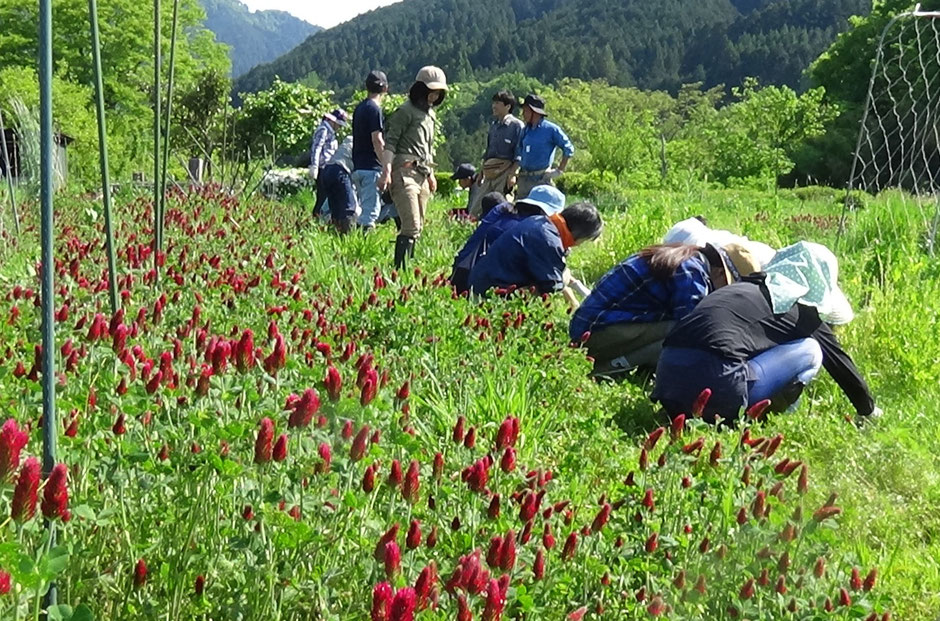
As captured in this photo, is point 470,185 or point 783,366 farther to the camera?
point 470,185

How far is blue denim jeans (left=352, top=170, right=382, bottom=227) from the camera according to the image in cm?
776

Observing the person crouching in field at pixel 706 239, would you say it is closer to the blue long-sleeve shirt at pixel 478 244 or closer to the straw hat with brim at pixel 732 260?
the straw hat with brim at pixel 732 260

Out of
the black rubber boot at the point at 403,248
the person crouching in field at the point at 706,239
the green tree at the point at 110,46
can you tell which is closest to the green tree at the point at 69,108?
the green tree at the point at 110,46

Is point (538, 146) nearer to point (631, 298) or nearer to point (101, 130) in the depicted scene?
point (631, 298)

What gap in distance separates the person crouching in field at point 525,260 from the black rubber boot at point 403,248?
1414 millimetres

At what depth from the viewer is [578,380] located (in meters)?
3.96

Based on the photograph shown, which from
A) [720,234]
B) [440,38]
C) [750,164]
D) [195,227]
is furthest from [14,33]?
[440,38]

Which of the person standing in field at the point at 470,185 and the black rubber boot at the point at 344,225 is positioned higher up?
the person standing in field at the point at 470,185

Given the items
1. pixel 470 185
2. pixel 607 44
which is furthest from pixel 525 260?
pixel 607 44

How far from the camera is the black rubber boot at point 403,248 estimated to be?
6406 millimetres

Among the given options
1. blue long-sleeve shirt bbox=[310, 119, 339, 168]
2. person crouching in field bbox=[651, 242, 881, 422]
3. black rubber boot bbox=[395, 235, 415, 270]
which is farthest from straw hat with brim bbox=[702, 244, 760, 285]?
blue long-sleeve shirt bbox=[310, 119, 339, 168]

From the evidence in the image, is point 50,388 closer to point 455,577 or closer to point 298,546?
point 298,546

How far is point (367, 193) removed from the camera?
26.1 ft

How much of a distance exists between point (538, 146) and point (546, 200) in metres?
3.58
